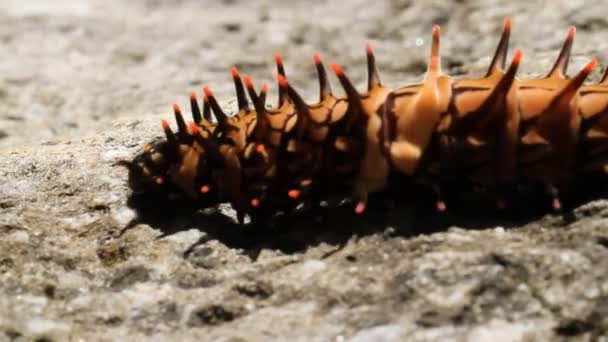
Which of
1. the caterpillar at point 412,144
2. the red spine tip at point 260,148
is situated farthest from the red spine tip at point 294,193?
the red spine tip at point 260,148

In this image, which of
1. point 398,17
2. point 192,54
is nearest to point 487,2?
point 398,17

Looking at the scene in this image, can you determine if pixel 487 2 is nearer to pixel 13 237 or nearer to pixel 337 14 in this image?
pixel 337 14

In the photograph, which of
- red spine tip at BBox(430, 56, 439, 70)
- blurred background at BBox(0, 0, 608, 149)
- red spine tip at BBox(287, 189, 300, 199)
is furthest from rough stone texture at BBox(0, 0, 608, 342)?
red spine tip at BBox(430, 56, 439, 70)

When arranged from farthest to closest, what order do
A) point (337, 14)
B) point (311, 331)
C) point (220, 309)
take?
point (337, 14) < point (220, 309) < point (311, 331)

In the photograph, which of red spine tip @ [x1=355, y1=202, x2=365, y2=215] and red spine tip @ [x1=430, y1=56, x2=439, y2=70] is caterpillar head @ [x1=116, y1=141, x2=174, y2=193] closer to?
red spine tip @ [x1=355, y1=202, x2=365, y2=215]

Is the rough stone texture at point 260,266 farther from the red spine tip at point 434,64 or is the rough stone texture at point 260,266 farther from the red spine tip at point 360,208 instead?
the red spine tip at point 434,64

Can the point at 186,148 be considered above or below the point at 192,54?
below

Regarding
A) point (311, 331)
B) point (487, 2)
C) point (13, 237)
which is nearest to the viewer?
point (311, 331)

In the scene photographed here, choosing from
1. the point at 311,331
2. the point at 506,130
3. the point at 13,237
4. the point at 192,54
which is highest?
the point at 192,54
